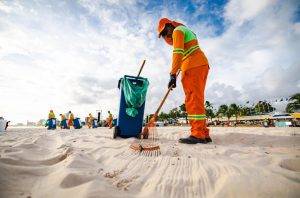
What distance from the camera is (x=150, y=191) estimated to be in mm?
1330

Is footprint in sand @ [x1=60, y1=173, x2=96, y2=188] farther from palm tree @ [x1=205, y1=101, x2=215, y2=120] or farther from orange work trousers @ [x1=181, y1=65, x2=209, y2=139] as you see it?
palm tree @ [x1=205, y1=101, x2=215, y2=120]

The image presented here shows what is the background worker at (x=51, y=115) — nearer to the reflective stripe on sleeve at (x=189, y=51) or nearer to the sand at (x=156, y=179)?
the reflective stripe on sleeve at (x=189, y=51)

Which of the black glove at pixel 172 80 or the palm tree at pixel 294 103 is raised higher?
the palm tree at pixel 294 103

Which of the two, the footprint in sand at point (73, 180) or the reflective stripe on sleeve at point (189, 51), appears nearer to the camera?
the footprint in sand at point (73, 180)

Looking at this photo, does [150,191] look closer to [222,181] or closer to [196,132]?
[222,181]

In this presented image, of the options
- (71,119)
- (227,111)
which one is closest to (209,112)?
(227,111)

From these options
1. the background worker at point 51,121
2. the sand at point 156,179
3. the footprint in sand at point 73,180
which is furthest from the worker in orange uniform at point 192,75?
the background worker at point 51,121

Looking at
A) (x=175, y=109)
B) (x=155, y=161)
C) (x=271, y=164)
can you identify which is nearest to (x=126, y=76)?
(x=155, y=161)

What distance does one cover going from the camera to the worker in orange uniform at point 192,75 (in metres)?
3.54

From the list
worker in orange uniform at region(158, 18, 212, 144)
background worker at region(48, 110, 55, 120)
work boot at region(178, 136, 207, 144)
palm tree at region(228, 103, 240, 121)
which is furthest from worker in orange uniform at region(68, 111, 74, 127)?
palm tree at region(228, 103, 240, 121)

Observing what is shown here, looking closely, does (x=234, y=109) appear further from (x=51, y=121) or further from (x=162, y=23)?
(x=162, y=23)

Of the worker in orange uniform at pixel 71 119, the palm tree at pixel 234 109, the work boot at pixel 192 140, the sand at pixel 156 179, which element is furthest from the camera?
the palm tree at pixel 234 109

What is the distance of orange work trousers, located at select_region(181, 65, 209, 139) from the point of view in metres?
3.54

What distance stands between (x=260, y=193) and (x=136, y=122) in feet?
12.7
